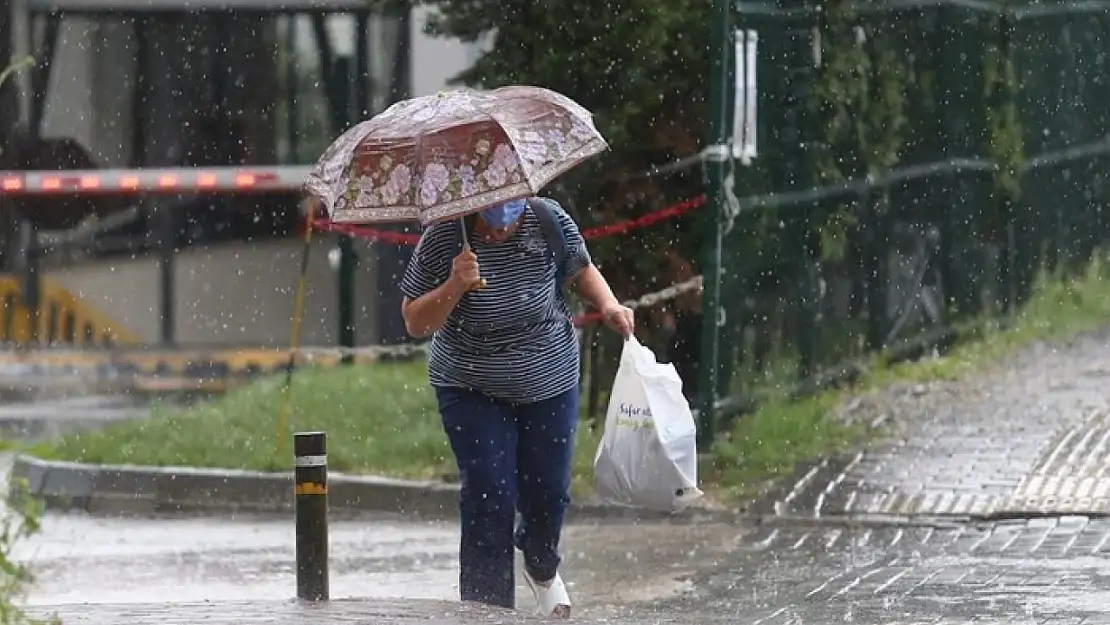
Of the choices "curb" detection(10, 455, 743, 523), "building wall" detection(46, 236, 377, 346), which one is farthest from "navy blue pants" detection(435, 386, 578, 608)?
"building wall" detection(46, 236, 377, 346)

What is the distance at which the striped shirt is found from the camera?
7312 mm

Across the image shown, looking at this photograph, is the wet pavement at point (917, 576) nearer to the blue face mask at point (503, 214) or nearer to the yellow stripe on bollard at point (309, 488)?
the yellow stripe on bollard at point (309, 488)

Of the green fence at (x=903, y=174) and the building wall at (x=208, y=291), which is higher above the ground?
the green fence at (x=903, y=174)

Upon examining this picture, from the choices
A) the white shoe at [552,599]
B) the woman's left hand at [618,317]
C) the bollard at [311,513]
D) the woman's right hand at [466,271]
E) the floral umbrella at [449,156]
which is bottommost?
the white shoe at [552,599]

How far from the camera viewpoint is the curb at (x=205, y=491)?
11055 millimetres

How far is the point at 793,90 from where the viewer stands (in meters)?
11.8

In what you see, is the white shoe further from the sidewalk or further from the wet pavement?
the sidewalk

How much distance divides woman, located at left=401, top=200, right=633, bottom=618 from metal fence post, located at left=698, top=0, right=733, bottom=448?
3502 mm

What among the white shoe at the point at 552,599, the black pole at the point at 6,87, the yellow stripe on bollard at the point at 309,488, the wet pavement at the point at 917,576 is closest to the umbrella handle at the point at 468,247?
the yellow stripe on bollard at the point at 309,488

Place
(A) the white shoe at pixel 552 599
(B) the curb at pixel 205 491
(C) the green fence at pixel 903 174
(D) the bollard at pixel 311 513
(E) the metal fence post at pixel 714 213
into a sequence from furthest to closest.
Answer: (C) the green fence at pixel 903 174
(B) the curb at pixel 205 491
(E) the metal fence post at pixel 714 213
(A) the white shoe at pixel 552 599
(D) the bollard at pixel 311 513

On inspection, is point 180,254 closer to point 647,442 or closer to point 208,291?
point 208,291

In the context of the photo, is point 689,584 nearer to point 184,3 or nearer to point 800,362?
point 800,362

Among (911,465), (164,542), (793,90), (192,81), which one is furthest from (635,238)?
(192,81)

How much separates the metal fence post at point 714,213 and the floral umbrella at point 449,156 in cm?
360
